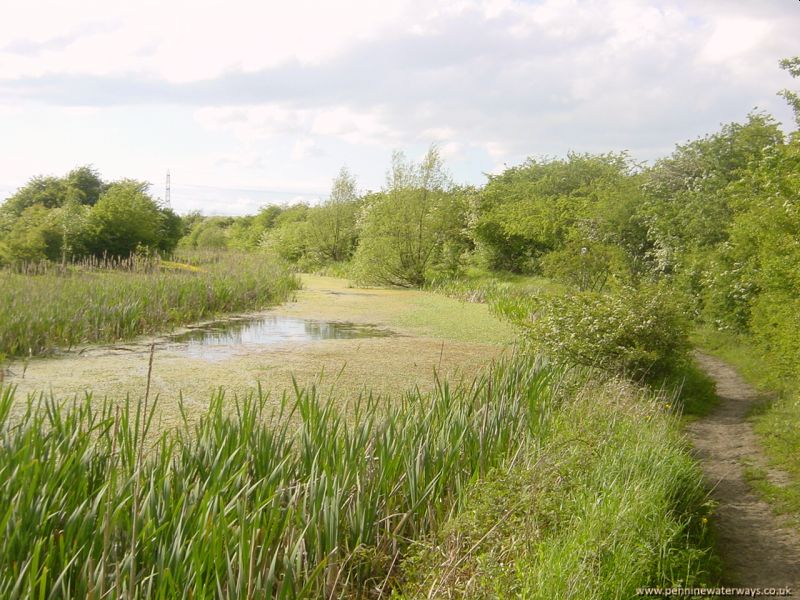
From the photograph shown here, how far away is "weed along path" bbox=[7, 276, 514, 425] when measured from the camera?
763 centimetres

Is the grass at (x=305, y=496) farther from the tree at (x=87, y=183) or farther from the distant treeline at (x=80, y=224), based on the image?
the tree at (x=87, y=183)

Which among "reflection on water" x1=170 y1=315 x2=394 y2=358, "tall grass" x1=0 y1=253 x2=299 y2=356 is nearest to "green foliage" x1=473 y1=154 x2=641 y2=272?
"reflection on water" x1=170 y1=315 x2=394 y2=358

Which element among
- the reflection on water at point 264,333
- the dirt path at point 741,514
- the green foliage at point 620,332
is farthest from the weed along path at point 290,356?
the dirt path at point 741,514

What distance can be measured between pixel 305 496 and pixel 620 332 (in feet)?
18.4

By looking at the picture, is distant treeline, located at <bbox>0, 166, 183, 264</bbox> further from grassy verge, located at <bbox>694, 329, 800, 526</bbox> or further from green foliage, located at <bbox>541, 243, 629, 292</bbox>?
grassy verge, located at <bbox>694, 329, 800, 526</bbox>

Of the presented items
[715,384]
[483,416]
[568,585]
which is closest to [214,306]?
[715,384]

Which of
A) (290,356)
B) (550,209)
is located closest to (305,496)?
(290,356)

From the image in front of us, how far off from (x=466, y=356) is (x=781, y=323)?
4.02 m

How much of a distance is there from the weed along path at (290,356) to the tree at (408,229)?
7431 millimetres

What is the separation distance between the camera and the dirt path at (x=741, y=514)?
4.27 meters

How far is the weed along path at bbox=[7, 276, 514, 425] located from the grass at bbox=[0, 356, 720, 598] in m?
0.61

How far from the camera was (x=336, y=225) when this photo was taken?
31797mm

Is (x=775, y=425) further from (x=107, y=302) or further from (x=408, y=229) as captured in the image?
(x=408, y=229)

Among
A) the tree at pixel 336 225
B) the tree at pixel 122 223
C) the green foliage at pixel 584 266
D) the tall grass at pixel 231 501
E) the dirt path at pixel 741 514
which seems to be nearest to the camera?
the tall grass at pixel 231 501
